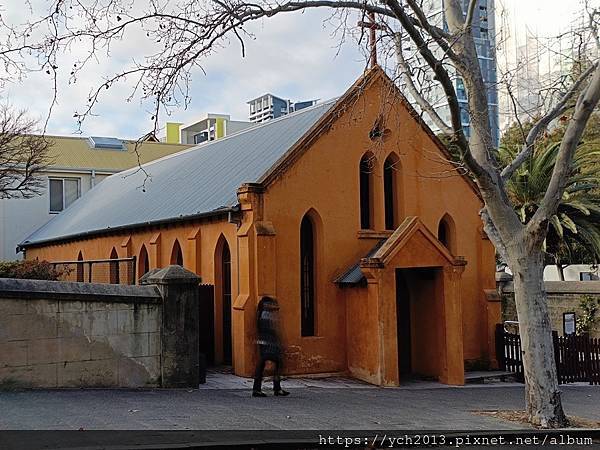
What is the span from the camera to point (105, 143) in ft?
156

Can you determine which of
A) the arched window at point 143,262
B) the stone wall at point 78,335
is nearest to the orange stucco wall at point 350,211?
the stone wall at point 78,335

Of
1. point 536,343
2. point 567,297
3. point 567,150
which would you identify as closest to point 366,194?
point 567,150

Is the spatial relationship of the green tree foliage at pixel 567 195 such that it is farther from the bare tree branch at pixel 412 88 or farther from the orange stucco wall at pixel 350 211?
the bare tree branch at pixel 412 88

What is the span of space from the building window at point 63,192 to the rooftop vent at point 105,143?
4.48 metres

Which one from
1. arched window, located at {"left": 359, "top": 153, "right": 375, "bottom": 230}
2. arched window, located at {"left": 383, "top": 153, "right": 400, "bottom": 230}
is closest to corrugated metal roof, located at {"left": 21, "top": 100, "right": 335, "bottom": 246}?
arched window, located at {"left": 359, "top": 153, "right": 375, "bottom": 230}

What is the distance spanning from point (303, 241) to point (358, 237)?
152cm

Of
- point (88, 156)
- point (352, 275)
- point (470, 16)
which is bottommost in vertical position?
point (352, 275)

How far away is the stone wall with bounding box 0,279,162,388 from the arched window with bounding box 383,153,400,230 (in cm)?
809

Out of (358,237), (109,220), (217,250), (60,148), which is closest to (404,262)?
(358,237)

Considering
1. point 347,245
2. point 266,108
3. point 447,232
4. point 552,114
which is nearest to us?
point 552,114

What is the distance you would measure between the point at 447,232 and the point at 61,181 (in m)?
27.8

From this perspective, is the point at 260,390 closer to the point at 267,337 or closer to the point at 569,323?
the point at 267,337

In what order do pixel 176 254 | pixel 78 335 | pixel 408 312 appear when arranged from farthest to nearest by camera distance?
pixel 176 254, pixel 408 312, pixel 78 335

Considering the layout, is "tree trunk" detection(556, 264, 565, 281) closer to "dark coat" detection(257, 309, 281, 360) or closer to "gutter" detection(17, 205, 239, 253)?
"gutter" detection(17, 205, 239, 253)
